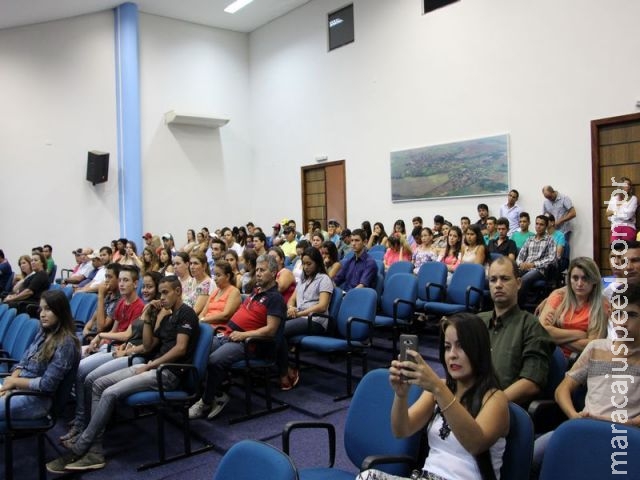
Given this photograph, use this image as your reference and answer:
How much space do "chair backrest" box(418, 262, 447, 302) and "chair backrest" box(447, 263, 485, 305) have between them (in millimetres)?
114

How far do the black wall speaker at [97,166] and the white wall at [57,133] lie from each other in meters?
0.21

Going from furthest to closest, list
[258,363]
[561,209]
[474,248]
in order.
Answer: [561,209] < [474,248] < [258,363]

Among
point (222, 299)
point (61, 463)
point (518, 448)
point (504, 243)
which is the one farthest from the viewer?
point (504, 243)

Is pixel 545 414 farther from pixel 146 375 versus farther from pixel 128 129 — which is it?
pixel 128 129

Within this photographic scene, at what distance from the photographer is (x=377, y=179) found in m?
9.53

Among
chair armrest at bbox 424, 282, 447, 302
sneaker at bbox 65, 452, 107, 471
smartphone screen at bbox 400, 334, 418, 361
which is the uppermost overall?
smartphone screen at bbox 400, 334, 418, 361

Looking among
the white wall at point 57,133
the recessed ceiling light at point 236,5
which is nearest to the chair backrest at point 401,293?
the white wall at point 57,133

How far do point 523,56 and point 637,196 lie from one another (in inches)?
98.5

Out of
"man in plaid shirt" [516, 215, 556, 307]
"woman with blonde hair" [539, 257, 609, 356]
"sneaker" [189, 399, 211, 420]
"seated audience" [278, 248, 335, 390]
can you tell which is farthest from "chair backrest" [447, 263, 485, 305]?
"sneaker" [189, 399, 211, 420]

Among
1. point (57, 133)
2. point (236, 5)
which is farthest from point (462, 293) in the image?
point (57, 133)

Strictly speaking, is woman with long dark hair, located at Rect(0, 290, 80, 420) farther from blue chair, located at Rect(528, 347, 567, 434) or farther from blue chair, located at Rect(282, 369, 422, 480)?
blue chair, located at Rect(528, 347, 567, 434)

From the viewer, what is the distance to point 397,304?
454 cm

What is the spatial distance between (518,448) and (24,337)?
3622 millimetres

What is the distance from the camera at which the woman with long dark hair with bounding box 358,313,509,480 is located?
149 cm
